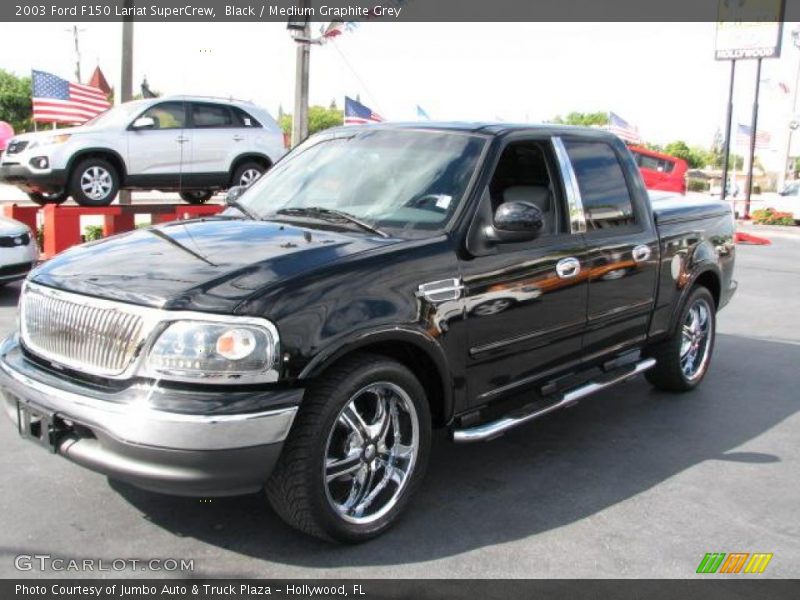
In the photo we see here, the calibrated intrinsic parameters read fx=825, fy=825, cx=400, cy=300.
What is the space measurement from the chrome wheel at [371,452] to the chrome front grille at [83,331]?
905 millimetres

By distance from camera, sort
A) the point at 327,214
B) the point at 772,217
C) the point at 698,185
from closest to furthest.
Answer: the point at 327,214, the point at 772,217, the point at 698,185

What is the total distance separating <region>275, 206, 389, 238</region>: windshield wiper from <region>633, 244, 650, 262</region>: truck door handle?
6.51 ft

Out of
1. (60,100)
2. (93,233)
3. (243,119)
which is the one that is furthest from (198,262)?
(60,100)

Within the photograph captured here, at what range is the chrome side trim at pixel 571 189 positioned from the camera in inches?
189

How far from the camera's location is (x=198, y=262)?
3.54 meters

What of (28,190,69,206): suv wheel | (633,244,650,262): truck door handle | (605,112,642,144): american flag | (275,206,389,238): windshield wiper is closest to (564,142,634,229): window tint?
(633,244,650,262): truck door handle

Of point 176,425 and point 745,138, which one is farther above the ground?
point 745,138

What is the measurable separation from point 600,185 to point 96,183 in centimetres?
879

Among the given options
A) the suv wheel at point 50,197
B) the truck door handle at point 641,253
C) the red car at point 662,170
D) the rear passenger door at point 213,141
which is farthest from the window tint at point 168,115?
the red car at point 662,170

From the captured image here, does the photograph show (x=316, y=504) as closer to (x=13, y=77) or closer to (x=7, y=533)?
(x=7, y=533)

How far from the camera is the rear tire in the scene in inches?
237

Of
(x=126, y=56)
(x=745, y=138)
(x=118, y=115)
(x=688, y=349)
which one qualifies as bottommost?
(x=688, y=349)

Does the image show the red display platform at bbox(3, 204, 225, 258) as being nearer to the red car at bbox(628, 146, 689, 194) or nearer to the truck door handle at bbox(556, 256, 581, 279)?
the truck door handle at bbox(556, 256, 581, 279)

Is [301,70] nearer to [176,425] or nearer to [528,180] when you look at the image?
[528,180]
